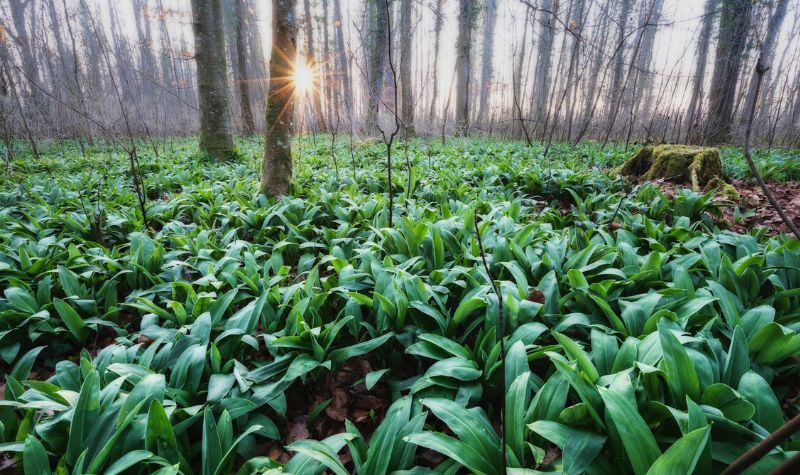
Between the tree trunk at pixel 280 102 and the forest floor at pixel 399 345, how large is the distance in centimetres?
94

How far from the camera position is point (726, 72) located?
964cm

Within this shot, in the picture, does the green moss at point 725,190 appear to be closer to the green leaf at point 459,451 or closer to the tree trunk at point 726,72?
the green leaf at point 459,451

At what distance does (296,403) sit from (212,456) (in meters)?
0.52

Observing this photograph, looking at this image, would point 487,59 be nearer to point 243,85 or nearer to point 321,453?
point 243,85

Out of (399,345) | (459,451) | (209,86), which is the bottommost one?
(399,345)

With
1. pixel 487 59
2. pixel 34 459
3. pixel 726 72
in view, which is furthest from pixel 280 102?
pixel 487 59

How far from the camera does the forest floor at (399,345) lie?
1.21 metres

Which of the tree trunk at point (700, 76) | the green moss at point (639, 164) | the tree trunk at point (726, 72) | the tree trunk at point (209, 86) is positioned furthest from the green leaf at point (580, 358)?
the tree trunk at point (726, 72)

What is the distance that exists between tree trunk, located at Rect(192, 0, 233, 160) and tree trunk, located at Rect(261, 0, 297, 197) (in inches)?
133

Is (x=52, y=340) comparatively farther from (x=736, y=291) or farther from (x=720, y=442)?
(x=736, y=291)

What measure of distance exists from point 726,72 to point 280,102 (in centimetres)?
1187

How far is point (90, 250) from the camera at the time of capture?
280 centimetres

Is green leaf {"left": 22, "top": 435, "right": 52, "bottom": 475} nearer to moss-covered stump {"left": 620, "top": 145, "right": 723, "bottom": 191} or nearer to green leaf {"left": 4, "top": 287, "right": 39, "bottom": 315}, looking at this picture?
green leaf {"left": 4, "top": 287, "right": 39, "bottom": 315}

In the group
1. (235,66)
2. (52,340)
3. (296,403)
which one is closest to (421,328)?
(296,403)
